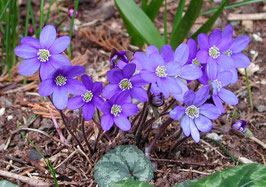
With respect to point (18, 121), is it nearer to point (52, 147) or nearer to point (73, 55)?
point (52, 147)

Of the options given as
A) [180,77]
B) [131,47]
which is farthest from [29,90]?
[180,77]

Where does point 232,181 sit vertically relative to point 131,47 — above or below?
below

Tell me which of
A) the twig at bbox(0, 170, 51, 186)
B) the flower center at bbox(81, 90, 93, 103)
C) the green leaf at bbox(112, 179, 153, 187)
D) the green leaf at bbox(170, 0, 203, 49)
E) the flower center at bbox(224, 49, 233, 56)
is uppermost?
the green leaf at bbox(170, 0, 203, 49)

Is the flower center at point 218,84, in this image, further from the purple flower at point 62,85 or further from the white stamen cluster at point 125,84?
the purple flower at point 62,85

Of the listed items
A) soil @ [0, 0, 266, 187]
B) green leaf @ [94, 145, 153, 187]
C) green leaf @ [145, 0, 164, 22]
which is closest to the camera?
green leaf @ [94, 145, 153, 187]

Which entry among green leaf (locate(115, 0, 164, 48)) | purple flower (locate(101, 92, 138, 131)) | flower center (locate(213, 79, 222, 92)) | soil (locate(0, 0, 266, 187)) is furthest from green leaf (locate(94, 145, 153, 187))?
green leaf (locate(115, 0, 164, 48))

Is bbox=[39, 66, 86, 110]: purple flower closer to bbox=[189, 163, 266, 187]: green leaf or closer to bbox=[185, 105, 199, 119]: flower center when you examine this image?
bbox=[185, 105, 199, 119]: flower center
